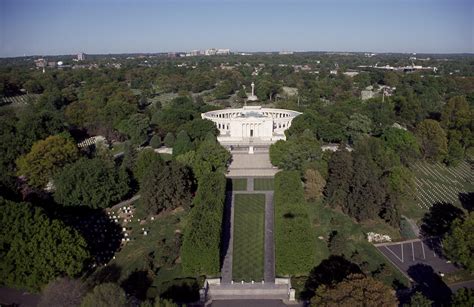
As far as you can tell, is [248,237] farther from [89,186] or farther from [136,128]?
[136,128]

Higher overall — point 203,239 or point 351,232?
point 203,239

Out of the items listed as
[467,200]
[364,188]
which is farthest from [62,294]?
[467,200]

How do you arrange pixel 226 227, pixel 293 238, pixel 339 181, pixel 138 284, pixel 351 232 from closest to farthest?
pixel 138 284, pixel 293 238, pixel 351 232, pixel 226 227, pixel 339 181

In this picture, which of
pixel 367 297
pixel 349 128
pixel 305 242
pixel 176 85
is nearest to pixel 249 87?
pixel 176 85

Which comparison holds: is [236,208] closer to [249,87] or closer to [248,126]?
[248,126]

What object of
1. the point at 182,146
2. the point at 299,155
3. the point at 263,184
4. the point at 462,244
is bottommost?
the point at 263,184

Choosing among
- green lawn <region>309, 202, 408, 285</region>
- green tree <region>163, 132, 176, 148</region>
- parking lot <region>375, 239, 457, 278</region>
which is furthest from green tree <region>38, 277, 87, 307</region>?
green tree <region>163, 132, 176, 148</region>

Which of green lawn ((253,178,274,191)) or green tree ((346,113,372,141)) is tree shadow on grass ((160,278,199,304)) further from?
green tree ((346,113,372,141))
